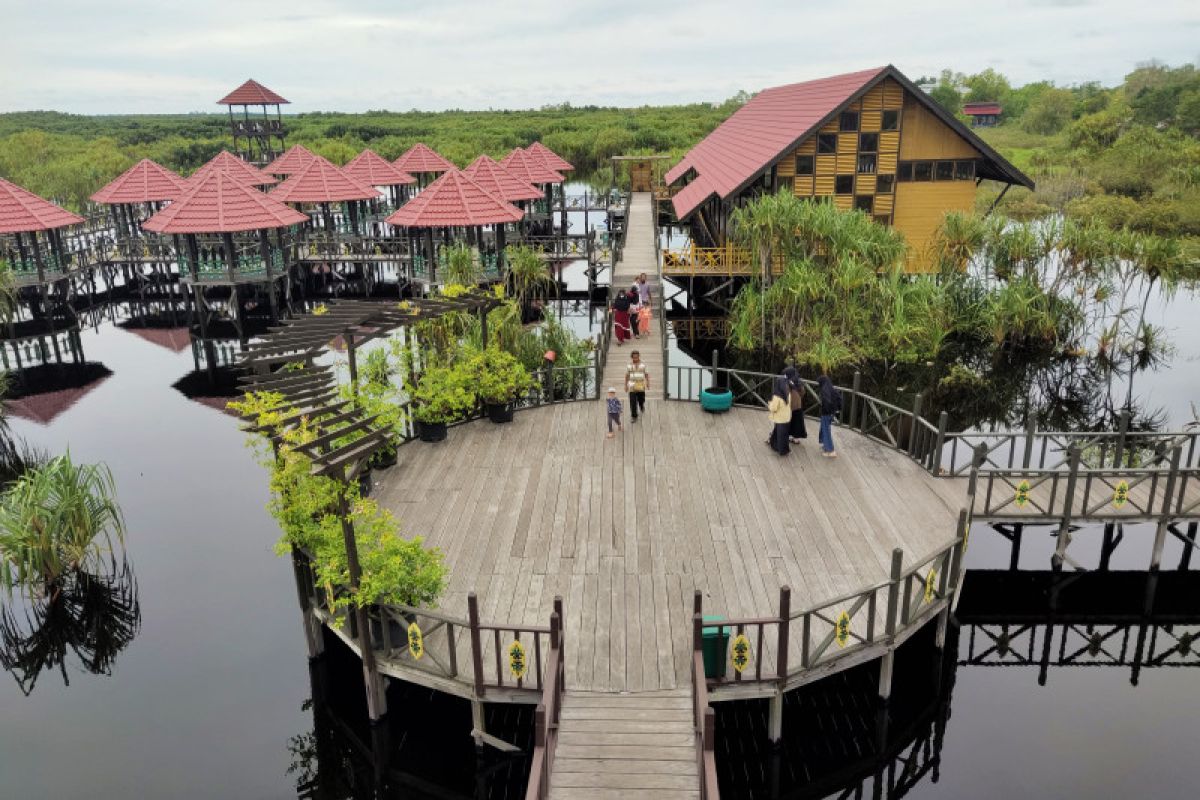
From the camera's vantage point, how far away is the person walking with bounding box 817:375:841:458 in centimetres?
1408

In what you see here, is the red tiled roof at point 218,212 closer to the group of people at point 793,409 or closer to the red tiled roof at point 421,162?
the red tiled roof at point 421,162

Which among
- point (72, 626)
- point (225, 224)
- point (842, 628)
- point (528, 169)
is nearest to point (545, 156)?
point (528, 169)

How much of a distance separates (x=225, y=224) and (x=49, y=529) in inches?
747

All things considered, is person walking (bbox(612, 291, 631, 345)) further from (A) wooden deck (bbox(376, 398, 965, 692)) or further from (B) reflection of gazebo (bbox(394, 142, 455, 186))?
(B) reflection of gazebo (bbox(394, 142, 455, 186))

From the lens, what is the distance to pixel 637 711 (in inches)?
344

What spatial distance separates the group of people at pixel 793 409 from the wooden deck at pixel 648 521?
0.30 m

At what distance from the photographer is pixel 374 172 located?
41.5m

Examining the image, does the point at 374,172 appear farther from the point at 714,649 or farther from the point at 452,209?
the point at 714,649

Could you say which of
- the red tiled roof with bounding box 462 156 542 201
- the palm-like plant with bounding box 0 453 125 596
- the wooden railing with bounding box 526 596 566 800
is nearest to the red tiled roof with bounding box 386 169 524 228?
the red tiled roof with bounding box 462 156 542 201

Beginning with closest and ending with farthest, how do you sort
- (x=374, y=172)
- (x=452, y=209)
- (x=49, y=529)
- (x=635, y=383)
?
(x=49, y=529) → (x=635, y=383) → (x=452, y=209) → (x=374, y=172)

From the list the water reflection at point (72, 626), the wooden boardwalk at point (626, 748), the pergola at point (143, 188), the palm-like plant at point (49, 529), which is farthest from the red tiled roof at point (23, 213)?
the wooden boardwalk at point (626, 748)

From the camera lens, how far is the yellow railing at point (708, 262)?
96.9ft

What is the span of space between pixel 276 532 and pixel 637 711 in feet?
32.4

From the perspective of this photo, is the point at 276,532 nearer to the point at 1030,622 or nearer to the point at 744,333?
the point at 1030,622
